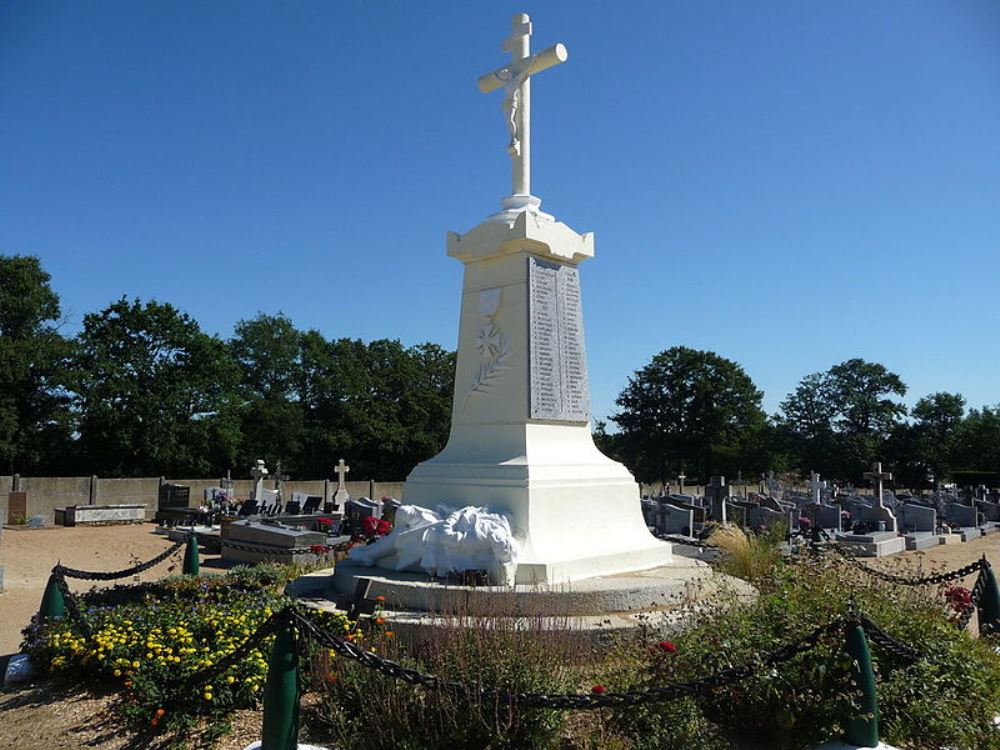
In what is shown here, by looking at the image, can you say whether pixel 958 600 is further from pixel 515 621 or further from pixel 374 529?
pixel 374 529

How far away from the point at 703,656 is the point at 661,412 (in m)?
51.6

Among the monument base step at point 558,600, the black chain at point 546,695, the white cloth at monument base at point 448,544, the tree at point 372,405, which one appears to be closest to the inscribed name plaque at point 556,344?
the white cloth at monument base at point 448,544

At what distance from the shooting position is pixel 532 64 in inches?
348

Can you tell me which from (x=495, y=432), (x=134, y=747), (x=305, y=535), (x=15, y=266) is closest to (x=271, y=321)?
(x=15, y=266)

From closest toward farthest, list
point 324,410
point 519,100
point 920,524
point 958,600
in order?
point 958,600
point 519,100
point 920,524
point 324,410

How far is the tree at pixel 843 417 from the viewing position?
190 ft

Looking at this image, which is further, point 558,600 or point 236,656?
point 558,600

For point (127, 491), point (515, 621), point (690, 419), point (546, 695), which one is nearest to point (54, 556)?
point (127, 491)

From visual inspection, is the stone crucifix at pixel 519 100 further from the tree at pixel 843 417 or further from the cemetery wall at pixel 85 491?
the tree at pixel 843 417

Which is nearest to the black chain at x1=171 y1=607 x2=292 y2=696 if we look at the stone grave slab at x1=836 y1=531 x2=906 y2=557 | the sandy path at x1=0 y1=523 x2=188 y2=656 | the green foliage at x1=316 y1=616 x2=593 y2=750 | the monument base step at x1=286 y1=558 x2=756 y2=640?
the green foliage at x1=316 y1=616 x2=593 y2=750

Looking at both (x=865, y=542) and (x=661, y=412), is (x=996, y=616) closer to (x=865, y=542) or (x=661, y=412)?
(x=865, y=542)

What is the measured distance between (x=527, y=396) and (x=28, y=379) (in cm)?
3179

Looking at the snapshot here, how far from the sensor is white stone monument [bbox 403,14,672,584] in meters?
7.50

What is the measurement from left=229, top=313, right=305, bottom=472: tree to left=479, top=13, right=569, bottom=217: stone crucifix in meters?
34.2
